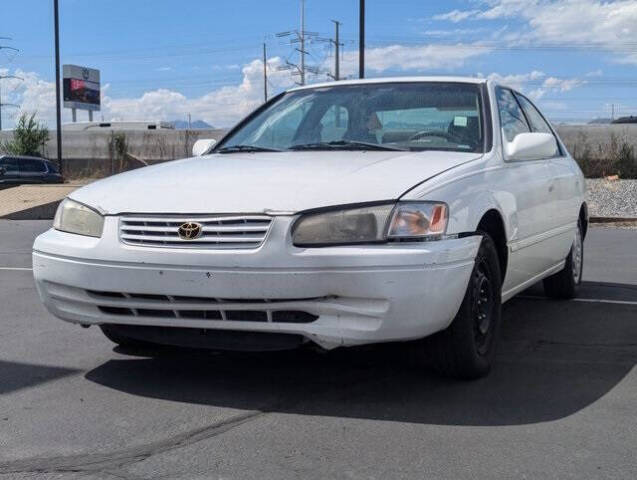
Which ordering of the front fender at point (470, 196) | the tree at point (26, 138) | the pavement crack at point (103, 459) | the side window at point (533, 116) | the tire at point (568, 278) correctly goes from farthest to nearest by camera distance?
the tree at point (26, 138)
the tire at point (568, 278)
the side window at point (533, 116)
the front fender at point (470, 196)
the pavement crack at point (103, 459)

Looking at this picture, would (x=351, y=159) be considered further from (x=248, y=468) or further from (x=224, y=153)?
(x=248, y=468)

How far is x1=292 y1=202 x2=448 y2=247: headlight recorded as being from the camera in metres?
3.73

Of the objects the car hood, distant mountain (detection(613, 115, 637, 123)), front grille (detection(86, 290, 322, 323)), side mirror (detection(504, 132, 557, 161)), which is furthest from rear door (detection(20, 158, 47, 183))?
distant mountain (detection(613, 115, 637, 123))

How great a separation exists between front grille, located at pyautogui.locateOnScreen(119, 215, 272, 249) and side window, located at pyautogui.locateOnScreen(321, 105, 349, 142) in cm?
152

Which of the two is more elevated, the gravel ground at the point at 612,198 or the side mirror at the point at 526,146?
the side mirror at the point at 526,146

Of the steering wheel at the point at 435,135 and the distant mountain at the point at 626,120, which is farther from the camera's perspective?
the distant mountain at the point at 626,120

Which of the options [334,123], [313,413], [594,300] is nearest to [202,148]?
[334,123]

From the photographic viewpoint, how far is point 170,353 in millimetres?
4965

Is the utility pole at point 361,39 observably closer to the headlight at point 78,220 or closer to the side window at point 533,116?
the side window at point 533,116

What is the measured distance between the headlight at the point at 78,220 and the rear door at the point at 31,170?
2219cm

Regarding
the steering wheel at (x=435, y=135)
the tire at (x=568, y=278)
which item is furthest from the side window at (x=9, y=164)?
the steering wheel at (x=435, y=135)

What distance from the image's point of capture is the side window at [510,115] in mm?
5336

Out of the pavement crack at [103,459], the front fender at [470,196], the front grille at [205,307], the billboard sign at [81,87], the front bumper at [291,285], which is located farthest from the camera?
the billboard sign at [81,87]

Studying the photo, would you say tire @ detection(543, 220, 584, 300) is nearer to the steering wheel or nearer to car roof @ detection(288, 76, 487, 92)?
car roof @ detection(288, 76, 487, 92)
